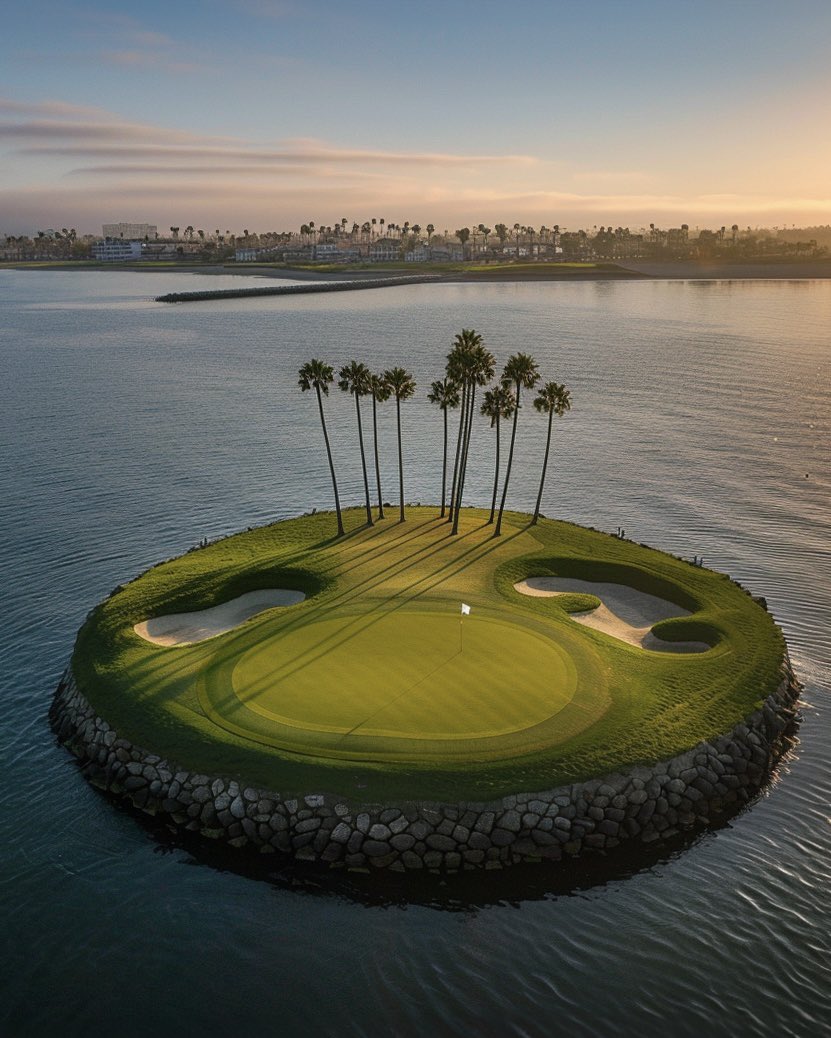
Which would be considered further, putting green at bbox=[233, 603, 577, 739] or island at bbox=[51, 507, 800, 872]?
putting green at bbox=[233, 603, 577, 739]

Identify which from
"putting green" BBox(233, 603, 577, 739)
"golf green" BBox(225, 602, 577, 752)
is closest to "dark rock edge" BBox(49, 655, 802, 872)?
"golf green" BBox(225, 602, 577, 752)

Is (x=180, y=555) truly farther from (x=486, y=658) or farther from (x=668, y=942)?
(x=668, y=942)

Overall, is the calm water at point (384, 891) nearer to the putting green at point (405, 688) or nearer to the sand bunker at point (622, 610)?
the putting green at point (405, 688)

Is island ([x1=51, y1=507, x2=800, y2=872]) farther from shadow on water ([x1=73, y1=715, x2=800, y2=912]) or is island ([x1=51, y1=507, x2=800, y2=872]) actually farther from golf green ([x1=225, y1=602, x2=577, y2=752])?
shadow on water ([x1=73, y1=715, x2=800, y2=912])

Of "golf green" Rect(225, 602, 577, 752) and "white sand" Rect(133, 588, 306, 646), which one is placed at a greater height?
"golf green" Rect(225, 602, 577, 752)

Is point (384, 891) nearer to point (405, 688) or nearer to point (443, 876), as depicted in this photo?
point (443, 876)

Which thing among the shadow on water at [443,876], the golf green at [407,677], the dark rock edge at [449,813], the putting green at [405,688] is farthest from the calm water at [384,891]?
the golf green at [407,677]
